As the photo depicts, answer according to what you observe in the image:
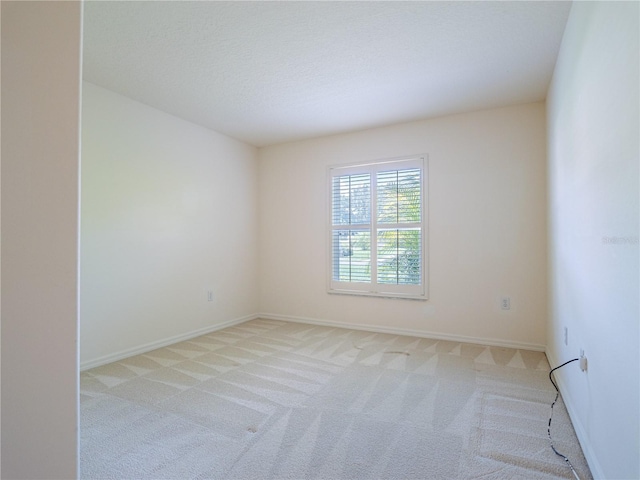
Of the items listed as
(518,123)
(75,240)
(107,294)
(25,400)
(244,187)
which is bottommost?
(107,294)

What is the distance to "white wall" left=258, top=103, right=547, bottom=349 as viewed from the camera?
10.9ft

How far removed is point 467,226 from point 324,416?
247 centimetres

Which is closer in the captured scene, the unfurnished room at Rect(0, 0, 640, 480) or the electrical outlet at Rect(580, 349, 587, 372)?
the unfurnished room at Rect(0, 0, 640, 480)

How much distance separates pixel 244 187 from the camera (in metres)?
4.62

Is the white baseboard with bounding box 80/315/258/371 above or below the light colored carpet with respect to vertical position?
above

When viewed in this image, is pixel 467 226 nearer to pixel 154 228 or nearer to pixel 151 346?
pixel 154 228

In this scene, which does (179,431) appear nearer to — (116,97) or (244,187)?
(116,97)

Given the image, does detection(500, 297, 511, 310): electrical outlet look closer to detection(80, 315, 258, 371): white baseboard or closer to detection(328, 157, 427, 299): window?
detection(328, 157, 427, 299): window

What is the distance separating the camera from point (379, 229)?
403 centimetres

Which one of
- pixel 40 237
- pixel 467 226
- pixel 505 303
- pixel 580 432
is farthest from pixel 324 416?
pixel 467 226

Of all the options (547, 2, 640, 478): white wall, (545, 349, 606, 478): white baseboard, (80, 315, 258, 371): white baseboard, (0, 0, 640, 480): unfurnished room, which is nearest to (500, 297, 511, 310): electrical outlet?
(0, 0, 640, 480): unfurnished room

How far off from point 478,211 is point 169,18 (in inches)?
122

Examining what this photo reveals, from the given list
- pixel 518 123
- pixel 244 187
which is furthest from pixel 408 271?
pixel 244 187

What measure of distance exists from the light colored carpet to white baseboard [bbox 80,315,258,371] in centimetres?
9
